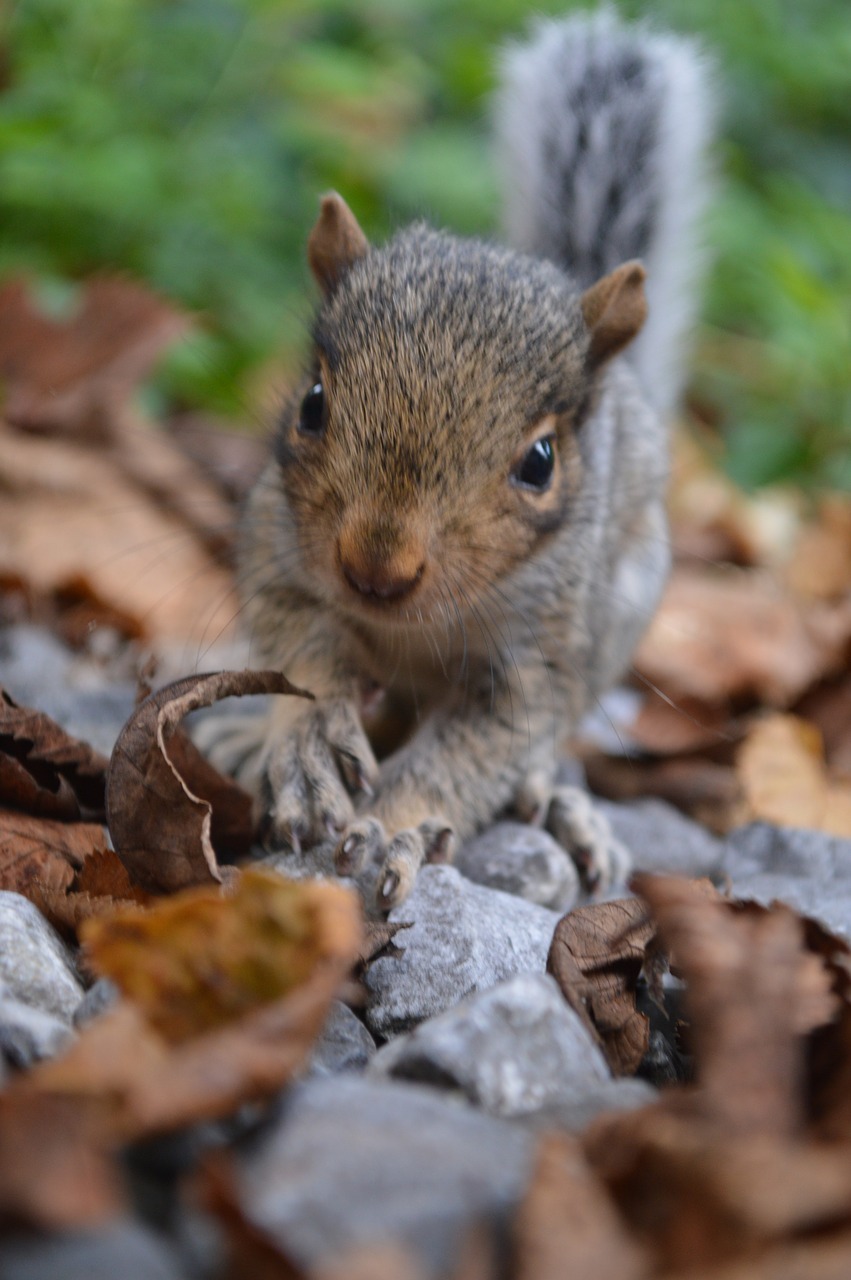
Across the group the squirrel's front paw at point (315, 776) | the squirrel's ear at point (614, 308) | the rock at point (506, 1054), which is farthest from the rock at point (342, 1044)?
the squirrel's ear at point (614, 308)

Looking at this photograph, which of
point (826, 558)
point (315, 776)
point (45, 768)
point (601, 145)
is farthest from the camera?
point (826, 558)

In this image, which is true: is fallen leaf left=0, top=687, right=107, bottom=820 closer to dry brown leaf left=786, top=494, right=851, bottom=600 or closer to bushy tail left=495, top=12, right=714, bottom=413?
bushy tail left=495, top=12, right=714, bottom=413

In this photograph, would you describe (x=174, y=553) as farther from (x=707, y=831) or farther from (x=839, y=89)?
(x=839, y=89)

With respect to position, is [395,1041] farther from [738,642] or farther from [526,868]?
[738,642]

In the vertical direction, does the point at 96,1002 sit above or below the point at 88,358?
above

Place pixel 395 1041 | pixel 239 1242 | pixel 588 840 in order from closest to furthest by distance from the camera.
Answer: pixel 239 1242, pixel 395 1041, pixel 588 840

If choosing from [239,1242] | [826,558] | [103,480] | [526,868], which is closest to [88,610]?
[103,480]

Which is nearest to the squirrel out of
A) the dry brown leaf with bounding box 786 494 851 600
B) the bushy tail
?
the bushy tail

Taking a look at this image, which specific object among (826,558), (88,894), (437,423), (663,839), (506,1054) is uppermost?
(437,423)
